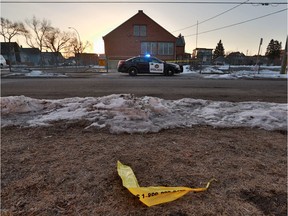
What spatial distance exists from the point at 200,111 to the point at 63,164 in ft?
11.0

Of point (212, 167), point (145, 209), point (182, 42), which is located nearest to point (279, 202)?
point (212, 167)

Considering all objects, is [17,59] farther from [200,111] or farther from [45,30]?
[200,111]

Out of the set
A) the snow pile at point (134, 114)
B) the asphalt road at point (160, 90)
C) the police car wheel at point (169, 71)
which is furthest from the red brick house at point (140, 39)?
the snow pile at point (134, 114)

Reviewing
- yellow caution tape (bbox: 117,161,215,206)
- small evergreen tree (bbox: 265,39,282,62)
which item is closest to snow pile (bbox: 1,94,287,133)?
yellow caution tape (bbox: 117,161,215,206)

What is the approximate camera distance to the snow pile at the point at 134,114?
4109 millimetres

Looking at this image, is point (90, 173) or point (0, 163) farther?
point (0, 163)

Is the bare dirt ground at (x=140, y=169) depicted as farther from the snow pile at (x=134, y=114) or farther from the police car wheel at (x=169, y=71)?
the police car wheel at (x=169, y=71)

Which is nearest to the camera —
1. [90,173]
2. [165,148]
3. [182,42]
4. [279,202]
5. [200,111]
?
[279,202]

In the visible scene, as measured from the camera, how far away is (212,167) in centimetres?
265

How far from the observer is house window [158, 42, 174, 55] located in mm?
38312

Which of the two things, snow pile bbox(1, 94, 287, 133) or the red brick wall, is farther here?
the red brick wall

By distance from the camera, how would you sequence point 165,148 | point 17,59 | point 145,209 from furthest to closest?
point 17,59 → point 165,148 → point 145,209

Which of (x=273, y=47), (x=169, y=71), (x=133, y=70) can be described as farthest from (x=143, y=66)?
(x=273, y=47)

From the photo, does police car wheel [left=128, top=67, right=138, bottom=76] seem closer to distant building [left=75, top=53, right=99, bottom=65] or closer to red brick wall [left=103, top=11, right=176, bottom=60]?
red brick wall [left=103, top=11, right=176, bottom=60]
